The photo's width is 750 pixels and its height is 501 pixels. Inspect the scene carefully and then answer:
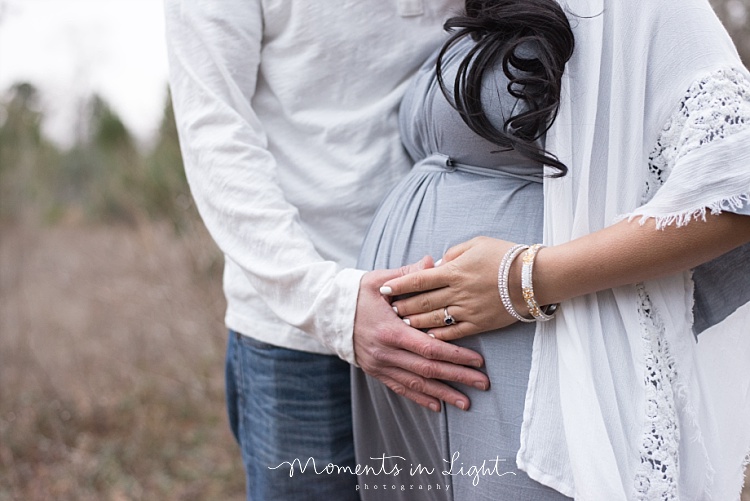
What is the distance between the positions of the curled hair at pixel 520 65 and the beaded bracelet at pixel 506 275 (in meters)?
0.14

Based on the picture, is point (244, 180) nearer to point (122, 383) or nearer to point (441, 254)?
point (441, 254)

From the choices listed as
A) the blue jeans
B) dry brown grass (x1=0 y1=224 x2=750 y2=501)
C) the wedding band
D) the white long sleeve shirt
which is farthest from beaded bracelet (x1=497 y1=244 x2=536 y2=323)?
dry brown grass (x1=0 y1=224 x2=750 y2=501)

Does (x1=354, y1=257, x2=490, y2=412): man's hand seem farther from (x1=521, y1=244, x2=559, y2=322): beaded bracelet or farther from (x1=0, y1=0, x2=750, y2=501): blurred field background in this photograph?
Answer: (x1=0, y1=0, x2=750, y2=501): blurred field background

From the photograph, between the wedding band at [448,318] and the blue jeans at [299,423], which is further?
the blue jeans at [299,423]

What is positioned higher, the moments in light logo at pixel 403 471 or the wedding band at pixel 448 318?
the wedding band at pixel 448 318

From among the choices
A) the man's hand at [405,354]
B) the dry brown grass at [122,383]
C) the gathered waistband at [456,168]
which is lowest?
the dry brown grass at [122,383]

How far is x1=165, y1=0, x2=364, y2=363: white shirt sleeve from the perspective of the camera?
52.4 inches

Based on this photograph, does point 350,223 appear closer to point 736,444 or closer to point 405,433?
point 405,433

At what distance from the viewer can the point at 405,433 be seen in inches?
53.1

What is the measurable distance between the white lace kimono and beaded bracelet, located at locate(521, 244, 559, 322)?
0.07 feet

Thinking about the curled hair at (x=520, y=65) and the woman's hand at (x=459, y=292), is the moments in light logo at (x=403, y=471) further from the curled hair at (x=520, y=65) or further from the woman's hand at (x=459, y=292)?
the curled hair at (x=520, y=65)

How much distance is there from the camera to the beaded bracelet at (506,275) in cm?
110

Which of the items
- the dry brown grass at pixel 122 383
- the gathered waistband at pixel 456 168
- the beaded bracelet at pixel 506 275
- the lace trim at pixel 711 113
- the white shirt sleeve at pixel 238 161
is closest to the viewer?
the lace trim at pixel 711 113

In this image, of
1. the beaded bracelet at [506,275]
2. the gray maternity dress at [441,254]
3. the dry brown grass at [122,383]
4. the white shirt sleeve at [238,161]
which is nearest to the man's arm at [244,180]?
the white shirt sleeve at [238,161]
